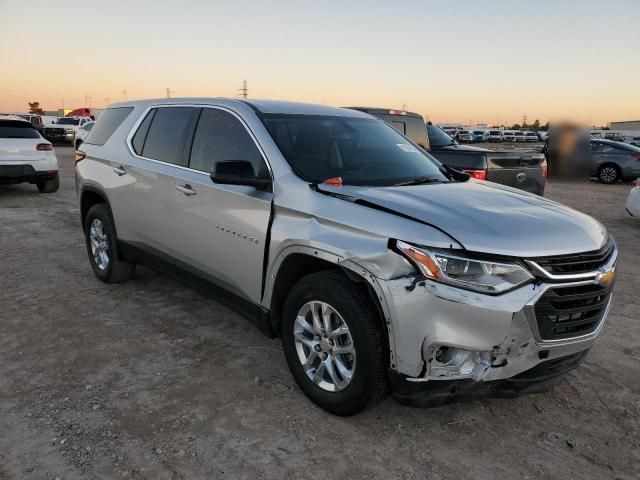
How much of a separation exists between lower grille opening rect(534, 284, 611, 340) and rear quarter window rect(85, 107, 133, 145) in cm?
413

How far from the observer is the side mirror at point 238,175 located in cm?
325

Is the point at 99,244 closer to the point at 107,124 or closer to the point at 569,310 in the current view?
the point at 107,124

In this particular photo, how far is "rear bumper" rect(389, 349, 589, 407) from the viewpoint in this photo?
2.58 metres

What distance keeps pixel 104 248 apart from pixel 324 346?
3215 mm

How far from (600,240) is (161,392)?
274 centimetres

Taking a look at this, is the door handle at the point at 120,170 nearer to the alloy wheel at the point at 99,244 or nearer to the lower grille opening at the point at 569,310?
the alloy wheel at the point at 99,244

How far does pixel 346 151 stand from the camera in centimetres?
377

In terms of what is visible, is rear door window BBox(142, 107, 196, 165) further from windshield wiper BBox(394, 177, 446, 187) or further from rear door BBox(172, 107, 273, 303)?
windshield wiper BBox(394, 177, 446, 187)

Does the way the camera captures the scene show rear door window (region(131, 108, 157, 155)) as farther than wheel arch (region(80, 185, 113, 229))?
No

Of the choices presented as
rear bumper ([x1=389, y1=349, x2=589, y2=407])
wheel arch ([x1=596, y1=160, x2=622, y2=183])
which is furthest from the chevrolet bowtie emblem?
wheel arch ([x1=596, y1=160, x2=622, y2=183])

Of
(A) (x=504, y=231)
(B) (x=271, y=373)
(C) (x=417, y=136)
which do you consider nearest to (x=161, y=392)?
(B) (x=271, y=373)

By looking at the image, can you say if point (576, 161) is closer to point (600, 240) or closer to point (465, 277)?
point (600, 240)

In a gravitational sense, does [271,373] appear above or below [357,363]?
below

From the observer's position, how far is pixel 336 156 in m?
3.66
